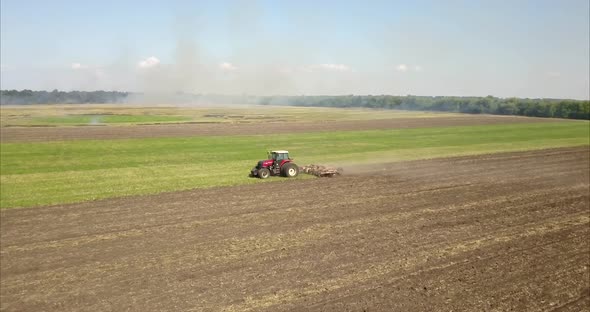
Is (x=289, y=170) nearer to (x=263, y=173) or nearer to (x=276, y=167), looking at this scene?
(x=276, y=167)

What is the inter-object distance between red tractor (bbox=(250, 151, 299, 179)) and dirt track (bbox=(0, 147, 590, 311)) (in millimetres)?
3437

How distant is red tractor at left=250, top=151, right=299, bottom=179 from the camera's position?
99.9 feet

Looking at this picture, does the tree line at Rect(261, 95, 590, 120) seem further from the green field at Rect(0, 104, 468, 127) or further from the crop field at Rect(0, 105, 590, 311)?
the crop field at Rect(0, 105, 590, 311)

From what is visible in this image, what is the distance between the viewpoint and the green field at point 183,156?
1076 inches

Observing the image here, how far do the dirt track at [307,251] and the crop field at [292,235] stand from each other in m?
0.06

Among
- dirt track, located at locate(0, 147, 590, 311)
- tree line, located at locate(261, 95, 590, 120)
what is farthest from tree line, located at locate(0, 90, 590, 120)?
dirt track, located at locate(0, 147, 590, 311)

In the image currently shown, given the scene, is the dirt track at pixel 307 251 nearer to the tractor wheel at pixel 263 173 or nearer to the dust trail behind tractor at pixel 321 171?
the tractor wheel at pixel 263 173

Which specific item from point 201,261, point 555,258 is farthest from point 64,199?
point 555,258

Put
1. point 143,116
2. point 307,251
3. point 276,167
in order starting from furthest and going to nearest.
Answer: point 143,116 < point 276,167 < point 307,251

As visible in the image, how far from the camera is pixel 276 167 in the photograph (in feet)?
101

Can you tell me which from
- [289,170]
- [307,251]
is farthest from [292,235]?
[289,170]

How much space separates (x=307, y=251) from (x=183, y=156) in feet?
81.7

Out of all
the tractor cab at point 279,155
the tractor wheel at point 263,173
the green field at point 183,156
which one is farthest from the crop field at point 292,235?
the tractor cab at point 279,155

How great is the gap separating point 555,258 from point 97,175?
85.7 feet
